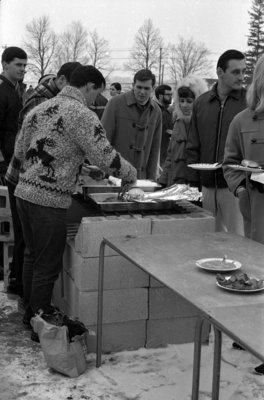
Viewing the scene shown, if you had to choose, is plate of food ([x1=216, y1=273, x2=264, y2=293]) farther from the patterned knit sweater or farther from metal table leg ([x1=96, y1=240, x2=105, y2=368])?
the patterned knit sweater

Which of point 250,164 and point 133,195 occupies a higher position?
point 250,164

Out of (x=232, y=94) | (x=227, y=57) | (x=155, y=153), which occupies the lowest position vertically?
(x=155, y=153)

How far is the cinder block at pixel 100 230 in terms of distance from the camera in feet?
11.6

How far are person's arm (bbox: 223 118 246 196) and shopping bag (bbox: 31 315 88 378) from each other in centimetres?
134

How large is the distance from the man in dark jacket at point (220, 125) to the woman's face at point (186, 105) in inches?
23.7

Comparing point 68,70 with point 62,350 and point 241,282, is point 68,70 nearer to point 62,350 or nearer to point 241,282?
point 62,350

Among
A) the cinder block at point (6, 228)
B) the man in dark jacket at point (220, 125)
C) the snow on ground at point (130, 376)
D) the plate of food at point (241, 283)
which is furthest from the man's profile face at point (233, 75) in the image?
the plate of food at point (241, 283)

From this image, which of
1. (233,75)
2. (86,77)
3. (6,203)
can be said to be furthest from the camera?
(6,203)

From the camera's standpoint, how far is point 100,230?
11.7ft

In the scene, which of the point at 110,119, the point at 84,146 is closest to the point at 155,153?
the point at 110,119

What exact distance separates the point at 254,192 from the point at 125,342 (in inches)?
49.0

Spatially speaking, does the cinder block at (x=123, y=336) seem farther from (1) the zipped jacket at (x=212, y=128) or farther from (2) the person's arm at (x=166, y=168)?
(2) the person's arm at (x=166, y=168)

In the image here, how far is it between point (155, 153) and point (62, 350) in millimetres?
2813

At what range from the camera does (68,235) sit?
3877 mm
